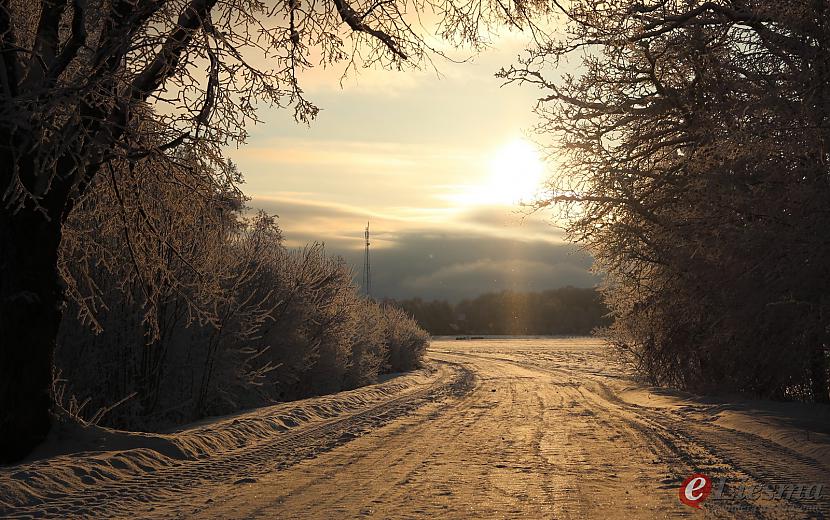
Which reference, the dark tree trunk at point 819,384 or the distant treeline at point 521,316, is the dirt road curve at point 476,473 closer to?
the dark tree trunk at point 819,384

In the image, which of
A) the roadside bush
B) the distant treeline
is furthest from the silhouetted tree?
the distant treeline

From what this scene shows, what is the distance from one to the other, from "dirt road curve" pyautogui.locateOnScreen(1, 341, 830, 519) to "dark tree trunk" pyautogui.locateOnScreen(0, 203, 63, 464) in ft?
5.25

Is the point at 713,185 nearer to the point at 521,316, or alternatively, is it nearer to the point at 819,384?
the point at 819,384

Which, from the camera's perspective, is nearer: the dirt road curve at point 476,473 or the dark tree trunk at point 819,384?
the dirt road curve at point 476,473

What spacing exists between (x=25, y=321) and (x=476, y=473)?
5.59m

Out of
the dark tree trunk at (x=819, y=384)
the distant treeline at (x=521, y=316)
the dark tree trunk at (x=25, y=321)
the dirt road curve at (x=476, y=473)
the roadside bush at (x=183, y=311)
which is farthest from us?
the distant treeline at (x=521, y=316)

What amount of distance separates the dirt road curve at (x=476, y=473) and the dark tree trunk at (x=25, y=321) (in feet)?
5.25

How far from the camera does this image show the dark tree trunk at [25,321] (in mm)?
8578

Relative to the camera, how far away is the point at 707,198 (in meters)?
15.4

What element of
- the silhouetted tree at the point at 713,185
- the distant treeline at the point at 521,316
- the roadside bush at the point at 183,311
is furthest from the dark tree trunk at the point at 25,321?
the distant treeline at the point at 521,316

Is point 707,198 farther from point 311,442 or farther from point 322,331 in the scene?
point 322,331

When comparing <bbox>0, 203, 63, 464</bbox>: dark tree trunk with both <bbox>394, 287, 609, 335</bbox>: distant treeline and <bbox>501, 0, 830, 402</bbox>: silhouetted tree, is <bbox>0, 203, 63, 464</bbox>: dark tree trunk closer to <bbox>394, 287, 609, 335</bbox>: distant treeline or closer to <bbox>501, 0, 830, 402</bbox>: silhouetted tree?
Result: <bbox>501, 0, 830, 402</bbox>: silhouetted tree

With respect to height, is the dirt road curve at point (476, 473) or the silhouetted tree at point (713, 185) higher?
the silhouetted tree at point (713, 185)

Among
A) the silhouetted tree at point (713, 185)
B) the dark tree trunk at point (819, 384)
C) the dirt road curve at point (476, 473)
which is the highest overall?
the silhouetted tree at point (713, 185)
